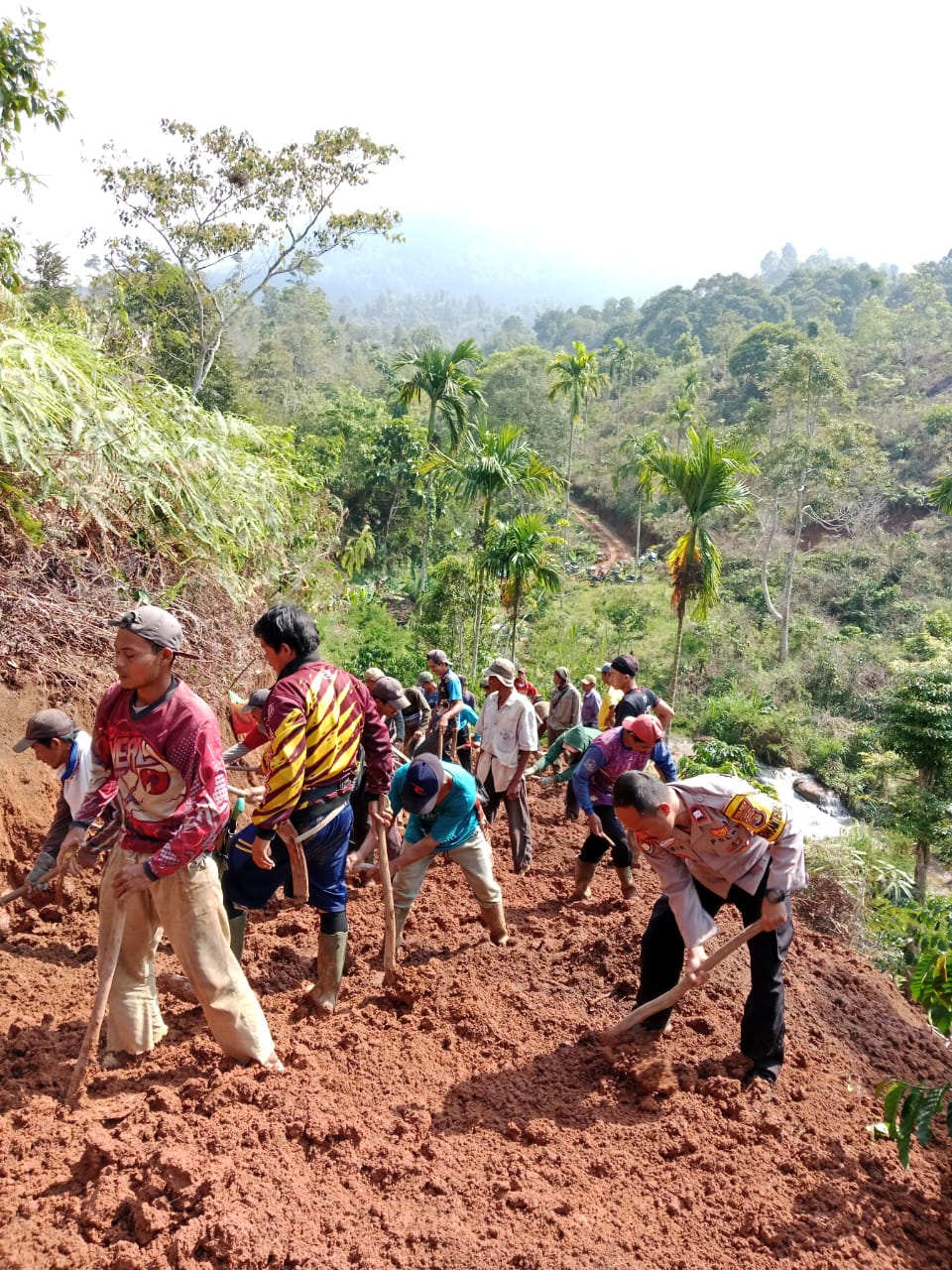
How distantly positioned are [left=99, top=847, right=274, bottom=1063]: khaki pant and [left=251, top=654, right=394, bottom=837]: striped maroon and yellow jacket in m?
0.37

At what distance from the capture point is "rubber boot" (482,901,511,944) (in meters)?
4.55

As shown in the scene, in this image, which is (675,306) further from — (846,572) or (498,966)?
(498,966)

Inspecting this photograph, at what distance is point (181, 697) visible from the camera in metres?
2.94

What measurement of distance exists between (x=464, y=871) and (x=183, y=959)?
168cm

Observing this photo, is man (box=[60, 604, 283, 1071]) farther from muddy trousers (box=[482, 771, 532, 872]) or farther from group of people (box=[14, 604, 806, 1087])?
muddy trousers (box=[482, 771, 532, 872])

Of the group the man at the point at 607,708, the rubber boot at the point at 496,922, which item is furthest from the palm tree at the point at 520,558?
the rubber boot at the point at 496,922

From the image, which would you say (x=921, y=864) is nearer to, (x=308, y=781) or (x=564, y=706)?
(x=564, y=706)

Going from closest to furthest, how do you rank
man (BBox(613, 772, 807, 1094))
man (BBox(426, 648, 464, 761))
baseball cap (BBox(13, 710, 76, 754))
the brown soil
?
the brown soil, man (BBox(613, 772, 807, 1094)), baseball cap (BBox(13, 710, 76, 754)), man (BBox(426, 648, 464, 761))

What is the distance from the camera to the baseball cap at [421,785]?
392cm

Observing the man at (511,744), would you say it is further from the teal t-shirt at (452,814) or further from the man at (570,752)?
the teal t-shirt at (452,814)

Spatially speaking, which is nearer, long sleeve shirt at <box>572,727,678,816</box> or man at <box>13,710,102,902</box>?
man at <box>13,710,102,902</box>

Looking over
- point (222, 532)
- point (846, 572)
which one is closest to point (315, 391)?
point (846, 572)

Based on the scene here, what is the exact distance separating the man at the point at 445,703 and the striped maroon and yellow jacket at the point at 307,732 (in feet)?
8.25

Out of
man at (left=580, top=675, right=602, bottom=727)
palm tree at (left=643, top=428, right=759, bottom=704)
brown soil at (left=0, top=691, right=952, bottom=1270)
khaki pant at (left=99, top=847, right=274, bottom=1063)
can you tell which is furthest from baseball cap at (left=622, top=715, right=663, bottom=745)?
palm tree at (left=643, top=428, right=759, bottom=704)
